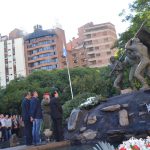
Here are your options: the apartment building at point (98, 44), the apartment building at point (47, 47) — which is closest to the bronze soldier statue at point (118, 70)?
the apartment building at point (47, 47)

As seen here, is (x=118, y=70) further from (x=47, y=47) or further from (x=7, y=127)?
(x=47, y=47)

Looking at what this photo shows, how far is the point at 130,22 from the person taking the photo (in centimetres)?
3116

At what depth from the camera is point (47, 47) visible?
332ft

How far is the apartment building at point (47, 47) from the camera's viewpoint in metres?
100

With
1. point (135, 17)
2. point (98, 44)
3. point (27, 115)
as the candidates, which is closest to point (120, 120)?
point (27, 115)

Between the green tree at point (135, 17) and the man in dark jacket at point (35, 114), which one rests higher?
the green tree at point (135, 17)

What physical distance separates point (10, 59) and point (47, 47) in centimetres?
1672

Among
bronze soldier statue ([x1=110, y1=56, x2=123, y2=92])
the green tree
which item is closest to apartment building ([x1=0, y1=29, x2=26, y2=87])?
the green tree

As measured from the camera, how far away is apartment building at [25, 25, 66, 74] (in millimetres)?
100062

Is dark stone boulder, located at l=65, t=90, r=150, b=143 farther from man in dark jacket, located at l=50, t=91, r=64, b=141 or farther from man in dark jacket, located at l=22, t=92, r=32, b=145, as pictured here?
man in dark jacket, located at l=22, t=92, r=32, b=145

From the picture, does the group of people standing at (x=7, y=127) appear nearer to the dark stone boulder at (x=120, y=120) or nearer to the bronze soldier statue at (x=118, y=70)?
the dark stone boulder at (x=120, y=120)

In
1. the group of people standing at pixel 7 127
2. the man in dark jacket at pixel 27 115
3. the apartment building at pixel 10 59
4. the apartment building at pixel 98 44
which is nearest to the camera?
the man in dark jacket at pixel 27 115

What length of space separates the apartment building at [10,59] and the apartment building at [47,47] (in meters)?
5.83

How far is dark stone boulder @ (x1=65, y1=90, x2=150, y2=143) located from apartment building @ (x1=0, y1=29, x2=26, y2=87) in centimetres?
9680
